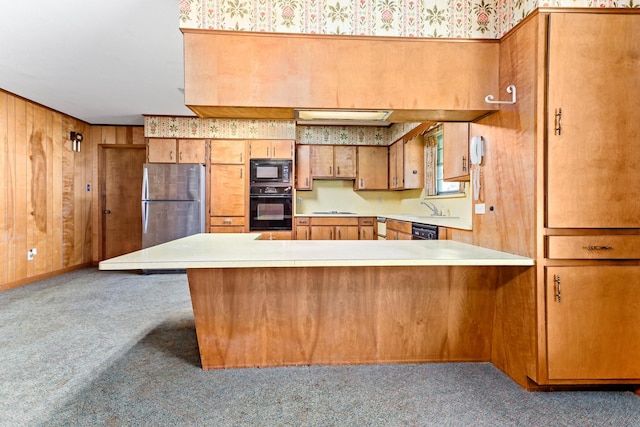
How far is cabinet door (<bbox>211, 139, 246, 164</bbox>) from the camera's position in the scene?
4914mm

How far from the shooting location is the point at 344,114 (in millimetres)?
2092

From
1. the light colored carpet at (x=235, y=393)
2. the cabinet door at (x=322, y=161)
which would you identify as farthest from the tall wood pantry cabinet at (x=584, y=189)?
the cabinet door at (x=322, y=161)

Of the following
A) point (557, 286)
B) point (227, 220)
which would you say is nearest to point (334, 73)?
point (557, 286)

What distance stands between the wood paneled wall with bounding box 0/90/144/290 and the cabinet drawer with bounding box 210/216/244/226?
191 centimetres

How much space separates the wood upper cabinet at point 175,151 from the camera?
4883 mm

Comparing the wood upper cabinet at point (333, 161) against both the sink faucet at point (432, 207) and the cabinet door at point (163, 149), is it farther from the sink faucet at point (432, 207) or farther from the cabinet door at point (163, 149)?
the cabinet door at point (163, 149)

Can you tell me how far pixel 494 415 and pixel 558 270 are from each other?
30.3 inches

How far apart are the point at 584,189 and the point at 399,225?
2219mm

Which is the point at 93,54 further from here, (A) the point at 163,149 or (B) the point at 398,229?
(B) the point at 398,229

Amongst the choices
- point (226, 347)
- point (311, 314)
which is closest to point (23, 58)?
point (226, 347)

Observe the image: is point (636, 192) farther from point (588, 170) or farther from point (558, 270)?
point (558, 270)

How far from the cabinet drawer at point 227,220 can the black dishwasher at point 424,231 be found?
2.59m

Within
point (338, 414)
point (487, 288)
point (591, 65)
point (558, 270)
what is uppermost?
point (591, 65)

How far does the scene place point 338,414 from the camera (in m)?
1.60
